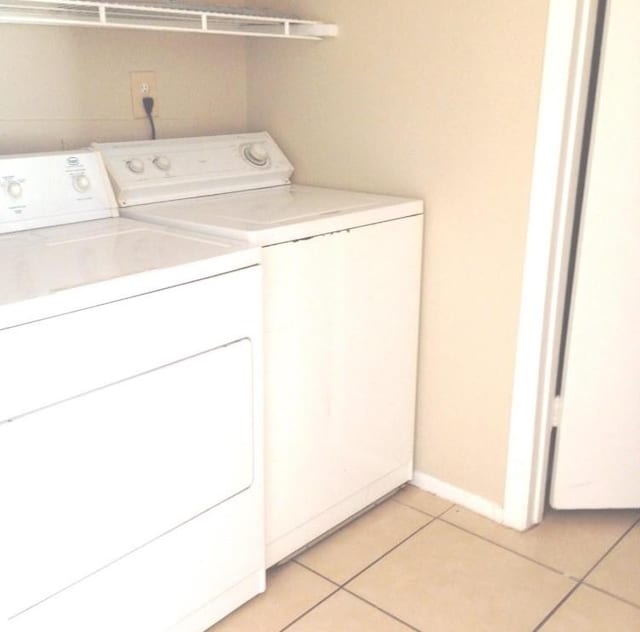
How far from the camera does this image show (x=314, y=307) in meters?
1.69

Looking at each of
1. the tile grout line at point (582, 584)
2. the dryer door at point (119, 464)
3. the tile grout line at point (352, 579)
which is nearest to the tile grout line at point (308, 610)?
the tile grout line at point (352, 579)

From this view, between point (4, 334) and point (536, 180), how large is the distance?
123cm

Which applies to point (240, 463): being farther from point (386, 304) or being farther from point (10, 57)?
point (10, 57)

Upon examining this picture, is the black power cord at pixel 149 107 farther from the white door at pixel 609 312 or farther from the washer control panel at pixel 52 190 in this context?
the white door at pixel 609 312

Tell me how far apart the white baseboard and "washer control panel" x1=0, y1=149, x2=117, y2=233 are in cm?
118

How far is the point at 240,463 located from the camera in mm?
1539

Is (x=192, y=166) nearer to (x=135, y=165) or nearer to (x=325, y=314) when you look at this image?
(x=135, y=165)

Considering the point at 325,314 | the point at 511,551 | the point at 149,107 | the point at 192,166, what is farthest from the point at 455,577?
the point at 149,107

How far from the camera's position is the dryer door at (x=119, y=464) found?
46.1 inches

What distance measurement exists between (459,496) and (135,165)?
4.24 ft

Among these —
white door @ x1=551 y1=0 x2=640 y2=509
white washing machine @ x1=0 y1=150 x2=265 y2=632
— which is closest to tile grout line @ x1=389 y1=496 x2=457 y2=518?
white door @ x1=551 y1=0 x2=640 y2=509

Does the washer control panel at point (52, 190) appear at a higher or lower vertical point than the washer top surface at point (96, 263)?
higher

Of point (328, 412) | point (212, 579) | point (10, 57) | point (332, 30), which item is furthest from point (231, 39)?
point (212, 579)

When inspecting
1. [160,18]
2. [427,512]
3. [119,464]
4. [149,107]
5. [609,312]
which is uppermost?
[160,18]
